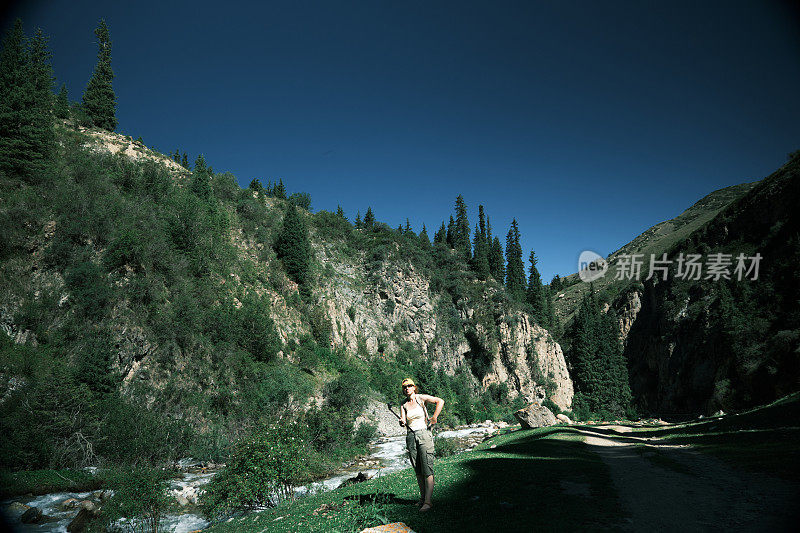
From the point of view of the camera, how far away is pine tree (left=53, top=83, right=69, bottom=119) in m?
36.2

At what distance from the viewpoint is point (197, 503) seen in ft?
52.2

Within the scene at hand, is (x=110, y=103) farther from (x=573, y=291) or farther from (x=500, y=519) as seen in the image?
(x=573, y=291)

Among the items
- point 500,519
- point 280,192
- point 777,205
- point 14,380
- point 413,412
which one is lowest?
point 500,519

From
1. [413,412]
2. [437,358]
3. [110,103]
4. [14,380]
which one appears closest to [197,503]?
[14,380]

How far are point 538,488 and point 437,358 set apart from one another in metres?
50.5

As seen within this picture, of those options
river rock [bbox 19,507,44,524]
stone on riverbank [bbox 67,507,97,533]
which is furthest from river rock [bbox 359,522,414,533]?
river rock [bbox 19,507,44,524]

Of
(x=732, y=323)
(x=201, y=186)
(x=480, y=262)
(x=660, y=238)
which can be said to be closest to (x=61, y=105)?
(x=201, y=186)

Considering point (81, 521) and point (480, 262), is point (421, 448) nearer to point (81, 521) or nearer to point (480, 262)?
point (81, 521)

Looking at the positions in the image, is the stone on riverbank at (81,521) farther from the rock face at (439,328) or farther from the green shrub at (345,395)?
the rock face at (439,328)

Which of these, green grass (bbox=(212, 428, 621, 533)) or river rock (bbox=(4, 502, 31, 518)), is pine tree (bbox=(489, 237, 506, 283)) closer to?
green grass (bbox=(212, 428, 621, 533))

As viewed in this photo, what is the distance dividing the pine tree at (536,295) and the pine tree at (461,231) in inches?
821

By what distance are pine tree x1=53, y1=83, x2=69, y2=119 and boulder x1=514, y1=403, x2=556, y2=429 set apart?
2340 inches

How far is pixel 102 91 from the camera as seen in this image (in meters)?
43.5

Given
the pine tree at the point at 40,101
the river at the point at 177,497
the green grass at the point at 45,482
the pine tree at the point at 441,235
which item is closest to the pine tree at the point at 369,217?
the pine tree at the point at 441,235
